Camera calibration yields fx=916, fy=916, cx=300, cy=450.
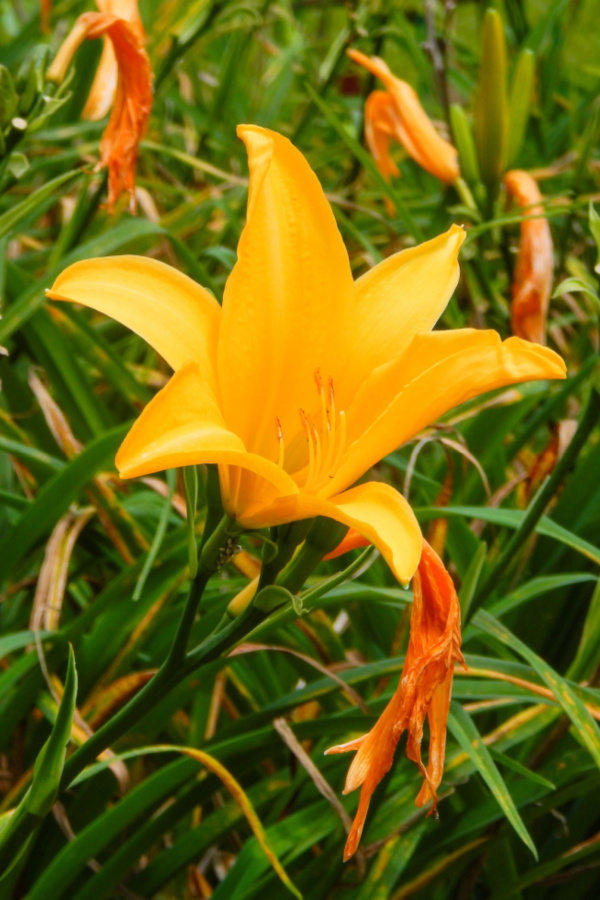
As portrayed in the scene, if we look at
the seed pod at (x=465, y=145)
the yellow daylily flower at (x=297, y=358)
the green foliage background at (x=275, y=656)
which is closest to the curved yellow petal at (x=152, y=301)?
the yellow daylily flower at (x=297, y=358)

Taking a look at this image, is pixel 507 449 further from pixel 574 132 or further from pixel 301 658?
pixel 574 132

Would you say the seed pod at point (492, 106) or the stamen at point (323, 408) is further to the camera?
the seed pod at point (492, 106)

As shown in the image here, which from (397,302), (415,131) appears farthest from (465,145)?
(397,302)

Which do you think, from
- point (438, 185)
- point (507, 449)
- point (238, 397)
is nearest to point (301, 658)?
point (238, 397)

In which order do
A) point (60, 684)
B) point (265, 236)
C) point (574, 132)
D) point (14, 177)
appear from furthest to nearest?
point (574, 132)
point (60, 684)
point (14, 177)
point (265, 236)

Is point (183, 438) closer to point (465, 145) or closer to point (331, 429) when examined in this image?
point (331, 429)

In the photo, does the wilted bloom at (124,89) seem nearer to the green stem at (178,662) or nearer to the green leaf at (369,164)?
the green leaf at (369,164)
